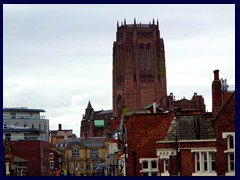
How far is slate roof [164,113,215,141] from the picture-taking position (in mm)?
41688

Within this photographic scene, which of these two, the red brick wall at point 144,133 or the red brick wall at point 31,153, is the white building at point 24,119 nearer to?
the red brick wall at point 31,153

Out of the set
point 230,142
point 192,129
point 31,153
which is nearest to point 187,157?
point 192,129

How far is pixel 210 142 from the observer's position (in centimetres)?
4012

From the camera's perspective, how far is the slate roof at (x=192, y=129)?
4169 cm

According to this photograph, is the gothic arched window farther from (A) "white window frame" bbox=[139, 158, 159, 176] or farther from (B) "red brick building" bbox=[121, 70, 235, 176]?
(A) "white window frame" bbox=[139, 158, 159, 176]

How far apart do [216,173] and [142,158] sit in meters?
9.64

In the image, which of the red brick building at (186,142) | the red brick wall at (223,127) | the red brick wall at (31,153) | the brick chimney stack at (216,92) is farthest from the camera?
the red brick wall at (31,153)

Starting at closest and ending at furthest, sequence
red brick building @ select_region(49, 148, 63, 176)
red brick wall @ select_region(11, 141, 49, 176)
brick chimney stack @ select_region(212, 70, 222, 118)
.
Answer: brick chimney stack @ select_region(212, 70, 222, 118) < red brick wall @ select_region(11, 141, 49, 176) < red brick building @ select_region(49, 148, 63, 176)

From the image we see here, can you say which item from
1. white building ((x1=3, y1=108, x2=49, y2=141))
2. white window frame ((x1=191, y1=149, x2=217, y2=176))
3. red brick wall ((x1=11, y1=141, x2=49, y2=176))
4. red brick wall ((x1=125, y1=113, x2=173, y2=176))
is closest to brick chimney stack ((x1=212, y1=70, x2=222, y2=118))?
white window frame ((x1=191, y1=149, x2=217, y2=176))

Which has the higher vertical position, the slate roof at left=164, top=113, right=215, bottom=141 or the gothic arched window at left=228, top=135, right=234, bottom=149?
the slate roof at left=164, top=113, right=215, bottom=141

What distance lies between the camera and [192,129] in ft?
139

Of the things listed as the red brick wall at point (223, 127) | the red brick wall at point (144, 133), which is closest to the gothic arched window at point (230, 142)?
the red brick wall at point (223, 127)

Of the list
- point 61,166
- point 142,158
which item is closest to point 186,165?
point 142,158

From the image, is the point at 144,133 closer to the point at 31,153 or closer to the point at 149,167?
the point at 149,167
